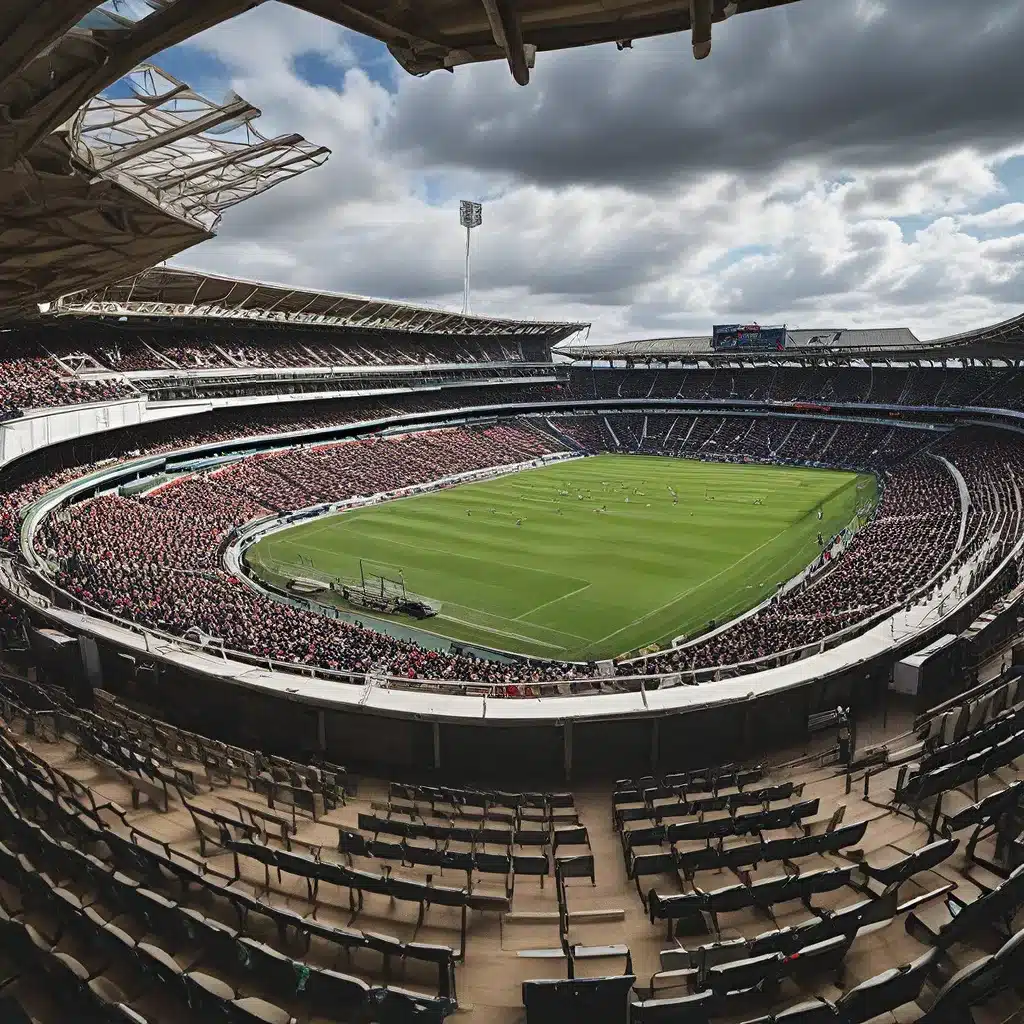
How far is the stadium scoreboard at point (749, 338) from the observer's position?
8438cm

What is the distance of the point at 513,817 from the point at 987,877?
5.87m

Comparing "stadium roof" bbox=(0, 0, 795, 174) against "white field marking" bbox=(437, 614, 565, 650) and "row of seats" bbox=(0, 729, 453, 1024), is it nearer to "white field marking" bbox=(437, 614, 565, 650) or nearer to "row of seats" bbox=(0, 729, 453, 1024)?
"row of seats" bbox=(0, 729, 453, 1024)

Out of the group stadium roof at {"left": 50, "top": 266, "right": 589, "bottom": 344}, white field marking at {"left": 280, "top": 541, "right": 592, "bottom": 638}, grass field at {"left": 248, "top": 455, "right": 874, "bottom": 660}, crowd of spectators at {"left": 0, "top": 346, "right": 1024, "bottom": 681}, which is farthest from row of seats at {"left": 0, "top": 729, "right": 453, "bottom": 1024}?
stadium roof at {"left": 50, "top": 266, "right": 589, "bottom": 344}

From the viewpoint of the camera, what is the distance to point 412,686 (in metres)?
15.4

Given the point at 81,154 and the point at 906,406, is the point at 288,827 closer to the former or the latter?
the point at 81,154

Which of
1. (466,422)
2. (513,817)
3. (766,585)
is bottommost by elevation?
(766,585)

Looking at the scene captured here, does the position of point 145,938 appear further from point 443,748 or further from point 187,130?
point 187,130

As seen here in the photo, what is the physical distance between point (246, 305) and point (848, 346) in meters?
60.0

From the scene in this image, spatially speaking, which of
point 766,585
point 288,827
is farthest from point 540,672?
point 766,585

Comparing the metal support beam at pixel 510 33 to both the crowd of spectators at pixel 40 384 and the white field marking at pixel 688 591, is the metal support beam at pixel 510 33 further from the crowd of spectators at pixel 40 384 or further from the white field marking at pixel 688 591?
the crowd of spectators at pixel 40 384

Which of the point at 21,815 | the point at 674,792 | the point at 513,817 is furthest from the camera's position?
the point at 674,792

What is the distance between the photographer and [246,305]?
2325 inches

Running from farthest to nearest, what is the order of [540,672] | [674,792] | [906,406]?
[906,406] < [540,672] < [674,792]

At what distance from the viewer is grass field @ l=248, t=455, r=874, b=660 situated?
28.5m
